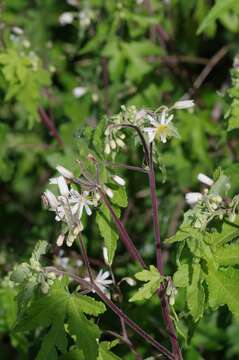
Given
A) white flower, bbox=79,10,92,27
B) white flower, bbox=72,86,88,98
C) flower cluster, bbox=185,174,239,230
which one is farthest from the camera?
white flower, bbox=72,86,88,98

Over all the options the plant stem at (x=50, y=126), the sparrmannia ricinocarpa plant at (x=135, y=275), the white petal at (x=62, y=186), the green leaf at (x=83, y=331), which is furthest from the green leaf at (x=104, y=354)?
the plant stem at (x=50, y=126)

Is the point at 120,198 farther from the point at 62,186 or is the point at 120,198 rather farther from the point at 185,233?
the point at 185,233

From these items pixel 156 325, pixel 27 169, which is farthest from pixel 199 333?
pixel 27 169

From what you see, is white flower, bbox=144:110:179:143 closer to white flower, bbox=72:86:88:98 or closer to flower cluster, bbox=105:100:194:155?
flower cluster, bbox=105:100:194:155


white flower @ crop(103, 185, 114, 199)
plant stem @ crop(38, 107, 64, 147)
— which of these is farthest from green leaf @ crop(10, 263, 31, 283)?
plant stem @ crop(38, 107, 64, 147)

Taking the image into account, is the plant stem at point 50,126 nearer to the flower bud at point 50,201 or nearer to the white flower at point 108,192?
the white flower at point 108,192

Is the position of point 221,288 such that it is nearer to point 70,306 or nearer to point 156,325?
point 70,306

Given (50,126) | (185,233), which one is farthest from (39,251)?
(50,126)
